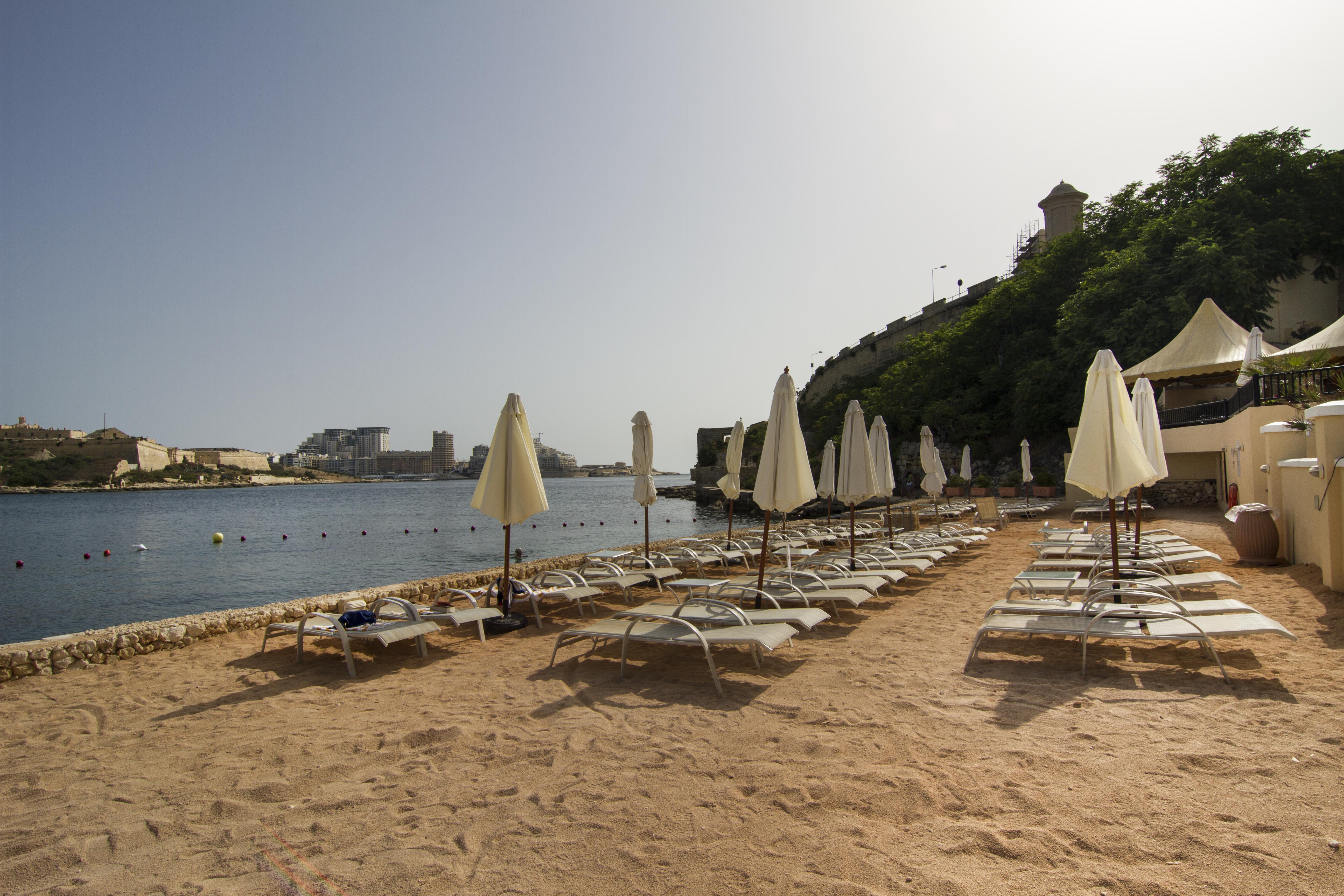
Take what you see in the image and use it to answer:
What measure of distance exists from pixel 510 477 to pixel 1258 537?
878 cm

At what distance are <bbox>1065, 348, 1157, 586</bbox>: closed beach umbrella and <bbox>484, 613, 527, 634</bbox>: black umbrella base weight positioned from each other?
5144 mm

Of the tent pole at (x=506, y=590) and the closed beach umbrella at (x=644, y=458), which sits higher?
the closed beach umbrella at (x=644, y=458)

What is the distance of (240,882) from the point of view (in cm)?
228

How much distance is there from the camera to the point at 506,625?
20.9 feet

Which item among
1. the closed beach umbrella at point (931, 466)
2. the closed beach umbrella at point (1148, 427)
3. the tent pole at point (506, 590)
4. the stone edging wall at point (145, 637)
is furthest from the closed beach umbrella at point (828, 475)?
the stone edging wall at point (145, 637)

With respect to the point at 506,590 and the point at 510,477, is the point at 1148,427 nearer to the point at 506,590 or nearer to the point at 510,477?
the point at 510,477

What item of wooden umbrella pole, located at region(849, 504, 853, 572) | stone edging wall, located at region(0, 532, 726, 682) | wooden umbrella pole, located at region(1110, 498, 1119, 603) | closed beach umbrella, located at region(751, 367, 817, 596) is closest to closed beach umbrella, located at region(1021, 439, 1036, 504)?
wooden umbrella pole, located at region(849, 504, 853, 572)

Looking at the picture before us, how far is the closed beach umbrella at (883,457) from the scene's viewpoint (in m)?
9.41

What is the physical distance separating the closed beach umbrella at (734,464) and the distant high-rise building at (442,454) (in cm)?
16888

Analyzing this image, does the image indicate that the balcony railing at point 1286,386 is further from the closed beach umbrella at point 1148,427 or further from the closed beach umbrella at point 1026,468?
the closed beach umbrella at point 1026,468

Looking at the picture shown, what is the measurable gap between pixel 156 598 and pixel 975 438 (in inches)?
1213

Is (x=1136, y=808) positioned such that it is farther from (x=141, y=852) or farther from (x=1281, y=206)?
(x=1281, y=206)

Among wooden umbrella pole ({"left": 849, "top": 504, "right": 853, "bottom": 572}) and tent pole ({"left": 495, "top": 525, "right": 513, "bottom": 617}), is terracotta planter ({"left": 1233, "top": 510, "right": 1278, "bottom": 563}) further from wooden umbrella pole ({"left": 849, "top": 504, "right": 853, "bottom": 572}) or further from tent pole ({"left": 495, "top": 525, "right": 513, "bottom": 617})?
tent pole ({"left": 495, "top": 525, "right": 513, "bottom": 617})

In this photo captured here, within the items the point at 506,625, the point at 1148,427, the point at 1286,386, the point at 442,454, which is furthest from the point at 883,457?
the point at 442,454
